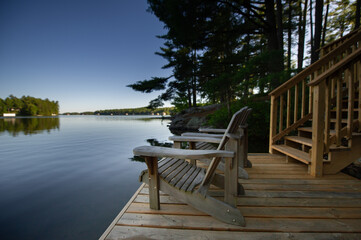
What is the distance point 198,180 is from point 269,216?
→ 721mm

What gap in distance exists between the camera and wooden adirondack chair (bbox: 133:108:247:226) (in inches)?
52.8

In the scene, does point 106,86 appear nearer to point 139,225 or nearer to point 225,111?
point 225,111

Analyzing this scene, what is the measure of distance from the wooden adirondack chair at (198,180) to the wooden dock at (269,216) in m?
0.11

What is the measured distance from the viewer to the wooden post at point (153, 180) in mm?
1469

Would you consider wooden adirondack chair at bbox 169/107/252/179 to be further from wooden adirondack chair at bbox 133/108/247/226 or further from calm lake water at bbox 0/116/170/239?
calm lake water at bbox 0/116/170/239

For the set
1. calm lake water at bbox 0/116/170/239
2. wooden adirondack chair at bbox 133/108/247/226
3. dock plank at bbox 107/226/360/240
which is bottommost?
calm lake water at bbox 0/116/170/239

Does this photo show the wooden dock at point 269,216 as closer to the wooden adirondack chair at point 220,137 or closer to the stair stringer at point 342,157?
the stair stringer at point 342,157

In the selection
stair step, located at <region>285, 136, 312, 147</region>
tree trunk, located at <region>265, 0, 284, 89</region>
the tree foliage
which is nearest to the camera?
stair step, located at <region>285, 136, 312, 147</region>

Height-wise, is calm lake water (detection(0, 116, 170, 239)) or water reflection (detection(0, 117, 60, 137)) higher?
water reflection (detection(0, 117, 60, 137))

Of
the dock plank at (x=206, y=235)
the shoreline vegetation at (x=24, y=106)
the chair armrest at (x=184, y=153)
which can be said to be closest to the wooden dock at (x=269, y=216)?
the dock plank at (x=206, y=235)

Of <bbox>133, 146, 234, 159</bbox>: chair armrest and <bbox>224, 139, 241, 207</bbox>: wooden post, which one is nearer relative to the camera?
<bbox>133, 146, 234, 159</bbox>: chair armrest

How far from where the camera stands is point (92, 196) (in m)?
3.03

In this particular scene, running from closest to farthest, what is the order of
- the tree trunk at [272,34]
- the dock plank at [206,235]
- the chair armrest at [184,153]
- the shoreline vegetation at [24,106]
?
the dock plank at [206,235] → the chair armrest at [184,153] → the tree trunk at [272,34] → the shoreline vegetation at [24,106]

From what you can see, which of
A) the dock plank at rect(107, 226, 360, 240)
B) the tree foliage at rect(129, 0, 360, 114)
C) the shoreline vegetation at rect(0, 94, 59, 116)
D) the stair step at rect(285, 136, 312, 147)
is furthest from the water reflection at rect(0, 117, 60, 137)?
the shoreline vegetation at rect(0, 94, 59, 116)
